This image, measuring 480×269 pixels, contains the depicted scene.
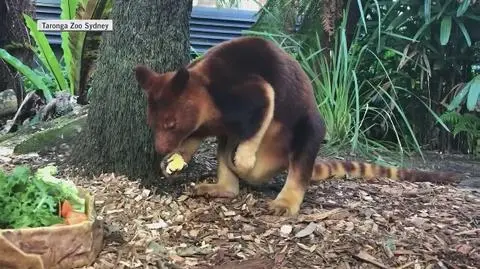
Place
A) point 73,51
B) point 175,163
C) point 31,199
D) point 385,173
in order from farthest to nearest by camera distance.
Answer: point 73,51 → point 385,173 → point 175,163 → point 31,199

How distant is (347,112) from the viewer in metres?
6.75

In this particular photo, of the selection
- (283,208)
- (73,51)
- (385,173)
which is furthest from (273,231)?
(73,51)

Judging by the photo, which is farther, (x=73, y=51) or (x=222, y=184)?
(x=73, y=51)

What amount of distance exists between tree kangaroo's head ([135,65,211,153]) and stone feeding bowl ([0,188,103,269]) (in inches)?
29.2

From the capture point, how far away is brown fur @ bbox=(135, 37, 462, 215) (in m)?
3.65

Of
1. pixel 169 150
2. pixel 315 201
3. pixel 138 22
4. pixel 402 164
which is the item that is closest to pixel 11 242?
pixel 169 150

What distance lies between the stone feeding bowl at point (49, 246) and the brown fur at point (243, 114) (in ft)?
2.63

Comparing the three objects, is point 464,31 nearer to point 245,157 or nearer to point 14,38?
point 245,157

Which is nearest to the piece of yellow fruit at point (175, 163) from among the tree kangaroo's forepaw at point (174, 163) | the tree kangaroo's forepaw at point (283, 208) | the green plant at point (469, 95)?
the tree kangaroo's forepaw at point (174, 163)

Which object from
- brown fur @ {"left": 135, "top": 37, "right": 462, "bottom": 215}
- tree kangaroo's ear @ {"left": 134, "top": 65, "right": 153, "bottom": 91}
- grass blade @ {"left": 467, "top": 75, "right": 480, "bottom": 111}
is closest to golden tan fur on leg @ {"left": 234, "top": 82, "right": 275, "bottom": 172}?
brown fur @ {"left": 135, "top": 37, "right": 462, "bottom": 215}

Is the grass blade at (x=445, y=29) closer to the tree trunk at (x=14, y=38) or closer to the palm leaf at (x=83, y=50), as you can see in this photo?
the palm leaf at (x=83, y=50)

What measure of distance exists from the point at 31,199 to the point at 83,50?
4372 mm

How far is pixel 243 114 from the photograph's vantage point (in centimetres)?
375

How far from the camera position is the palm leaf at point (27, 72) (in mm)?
7230
